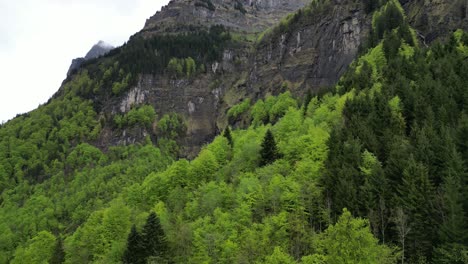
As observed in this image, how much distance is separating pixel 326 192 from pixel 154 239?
2037 centimetres

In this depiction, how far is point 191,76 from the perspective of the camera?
162 m

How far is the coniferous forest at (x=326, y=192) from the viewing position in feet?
122

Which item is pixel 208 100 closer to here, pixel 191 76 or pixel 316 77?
pixel 191 76

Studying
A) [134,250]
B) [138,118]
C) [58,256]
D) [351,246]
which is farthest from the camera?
[138,118]

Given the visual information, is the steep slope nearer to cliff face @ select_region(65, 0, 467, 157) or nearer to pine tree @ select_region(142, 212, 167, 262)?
cliff face @ select_region(65, 0, 467, 157)

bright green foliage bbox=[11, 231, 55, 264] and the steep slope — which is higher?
the steep slope

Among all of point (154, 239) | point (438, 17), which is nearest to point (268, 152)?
point (154, 239)

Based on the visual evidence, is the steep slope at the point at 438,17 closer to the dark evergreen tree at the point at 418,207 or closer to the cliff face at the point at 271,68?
the cliff face at the point at 271,68

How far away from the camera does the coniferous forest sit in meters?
37.1

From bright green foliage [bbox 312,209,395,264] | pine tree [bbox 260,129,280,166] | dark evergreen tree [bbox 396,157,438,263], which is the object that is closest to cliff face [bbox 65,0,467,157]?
pine tree [bbox 260,129,280,166]

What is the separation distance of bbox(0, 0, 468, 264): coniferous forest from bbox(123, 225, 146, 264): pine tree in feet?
0.38

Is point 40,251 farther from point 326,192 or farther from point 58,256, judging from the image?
point 326,192

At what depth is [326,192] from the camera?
1967 inches

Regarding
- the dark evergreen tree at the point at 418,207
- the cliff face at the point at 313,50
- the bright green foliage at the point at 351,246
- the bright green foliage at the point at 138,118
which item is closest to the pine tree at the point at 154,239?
the bright green foliage at the point at 351,246
